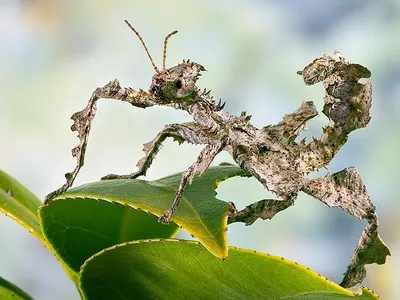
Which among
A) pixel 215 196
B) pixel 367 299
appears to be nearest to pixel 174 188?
pixel 215 196

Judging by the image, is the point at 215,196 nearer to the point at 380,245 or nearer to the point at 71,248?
the point at 71,248

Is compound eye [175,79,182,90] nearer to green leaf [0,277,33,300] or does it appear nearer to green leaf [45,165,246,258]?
green leaf [45,165,246,258]

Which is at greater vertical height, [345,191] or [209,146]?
[345,191]

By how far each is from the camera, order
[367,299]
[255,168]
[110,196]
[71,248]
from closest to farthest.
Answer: [367,299], [110,196], [71,248], [255,168]

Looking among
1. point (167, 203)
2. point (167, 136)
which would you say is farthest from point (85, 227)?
point (167, 136)

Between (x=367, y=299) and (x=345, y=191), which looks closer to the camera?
(x=367, y=299)

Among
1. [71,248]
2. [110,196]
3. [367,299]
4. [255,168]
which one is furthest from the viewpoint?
[255,168]

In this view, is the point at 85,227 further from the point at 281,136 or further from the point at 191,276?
the point at 281,136

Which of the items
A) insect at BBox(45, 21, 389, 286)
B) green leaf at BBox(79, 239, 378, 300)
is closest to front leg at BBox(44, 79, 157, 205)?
insect at BBox(45, 21, 389, 286)

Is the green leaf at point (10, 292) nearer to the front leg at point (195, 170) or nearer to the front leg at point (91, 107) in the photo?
the front leg at point (91, 107)
